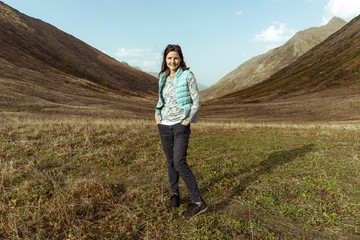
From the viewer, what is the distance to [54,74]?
62.3 meters

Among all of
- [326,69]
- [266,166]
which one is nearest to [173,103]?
[266,166]

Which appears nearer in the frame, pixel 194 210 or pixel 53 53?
pixel 194 210

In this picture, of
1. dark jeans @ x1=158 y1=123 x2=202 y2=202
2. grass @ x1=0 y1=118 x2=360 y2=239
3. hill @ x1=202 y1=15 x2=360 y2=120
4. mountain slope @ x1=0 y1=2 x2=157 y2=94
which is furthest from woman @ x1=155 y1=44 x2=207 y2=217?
mountain slope @ x1=0 y1=2 x2=157 y2=94

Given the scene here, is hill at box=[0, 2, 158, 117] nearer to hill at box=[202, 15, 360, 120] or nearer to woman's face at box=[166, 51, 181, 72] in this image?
woman's face at box=[166, 51, 181, 72]

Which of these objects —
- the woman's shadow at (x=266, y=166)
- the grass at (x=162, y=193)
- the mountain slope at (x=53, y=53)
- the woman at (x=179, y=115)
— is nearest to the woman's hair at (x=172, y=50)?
the woman at (x=179, y=115)

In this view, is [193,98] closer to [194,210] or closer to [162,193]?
[194,210]

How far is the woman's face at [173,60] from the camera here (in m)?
4.29

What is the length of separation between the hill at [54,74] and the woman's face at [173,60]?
28.7m

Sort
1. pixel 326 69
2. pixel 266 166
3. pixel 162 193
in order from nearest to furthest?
pixel 162 193
pixel 266 166
pixel 326 69

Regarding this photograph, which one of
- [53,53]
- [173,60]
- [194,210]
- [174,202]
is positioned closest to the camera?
[194,210]

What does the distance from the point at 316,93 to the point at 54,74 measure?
82.1 meters

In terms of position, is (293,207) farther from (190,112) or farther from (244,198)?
(190,112)

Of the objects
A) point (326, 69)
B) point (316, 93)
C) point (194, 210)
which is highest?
point (326, 69)

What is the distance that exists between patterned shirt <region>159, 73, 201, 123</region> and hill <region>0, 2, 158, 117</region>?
2850 cm
